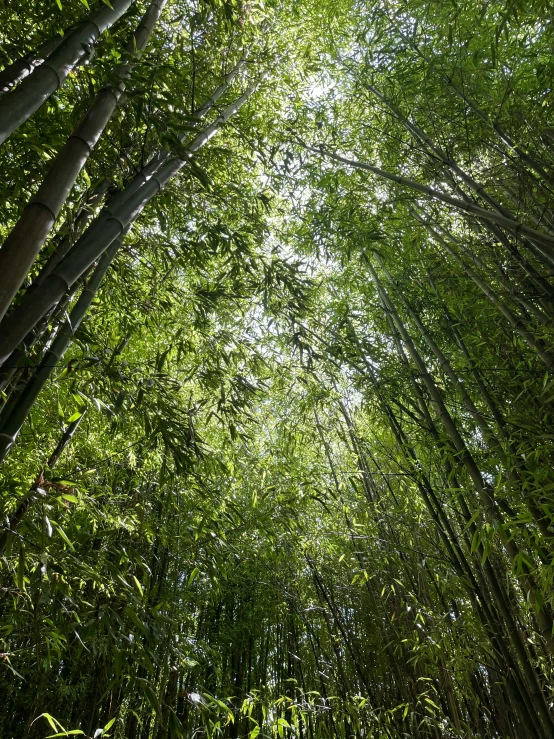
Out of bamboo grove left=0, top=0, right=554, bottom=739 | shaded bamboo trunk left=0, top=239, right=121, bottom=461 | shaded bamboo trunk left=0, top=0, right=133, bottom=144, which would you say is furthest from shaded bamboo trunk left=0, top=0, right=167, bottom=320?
shaded bamboo trunk left=0, top=239, right=121, bottom=461

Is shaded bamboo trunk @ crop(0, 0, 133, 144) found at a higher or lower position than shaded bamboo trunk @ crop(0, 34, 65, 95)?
lower

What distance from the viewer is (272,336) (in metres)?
3.38

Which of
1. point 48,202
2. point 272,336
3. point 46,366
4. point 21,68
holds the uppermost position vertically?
point 272,336

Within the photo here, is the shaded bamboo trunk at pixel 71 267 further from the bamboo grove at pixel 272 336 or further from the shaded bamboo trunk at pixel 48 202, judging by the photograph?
the shaded bamboo trunk at pixel 48 202

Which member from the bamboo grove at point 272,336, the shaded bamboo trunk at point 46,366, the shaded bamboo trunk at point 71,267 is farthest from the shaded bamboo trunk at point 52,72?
the shaded bamboo trunk at point 46,366

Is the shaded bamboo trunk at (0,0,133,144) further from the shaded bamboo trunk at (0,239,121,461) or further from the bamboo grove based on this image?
the shaded bamboo trunk at (0,239,121,461)

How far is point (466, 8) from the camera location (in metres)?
2.62

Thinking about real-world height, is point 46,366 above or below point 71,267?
below

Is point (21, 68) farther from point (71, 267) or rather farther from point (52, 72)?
point (71, 267)

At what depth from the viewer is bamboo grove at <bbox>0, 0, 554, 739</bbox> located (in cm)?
183

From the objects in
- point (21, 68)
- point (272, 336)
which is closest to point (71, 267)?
point (21, 68)

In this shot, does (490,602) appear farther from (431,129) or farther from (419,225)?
(431,129)

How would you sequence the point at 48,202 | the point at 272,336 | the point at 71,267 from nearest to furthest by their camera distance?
the point at 48,202
the point at 71,267
the point at 272,336

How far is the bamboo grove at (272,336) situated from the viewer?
183cm
